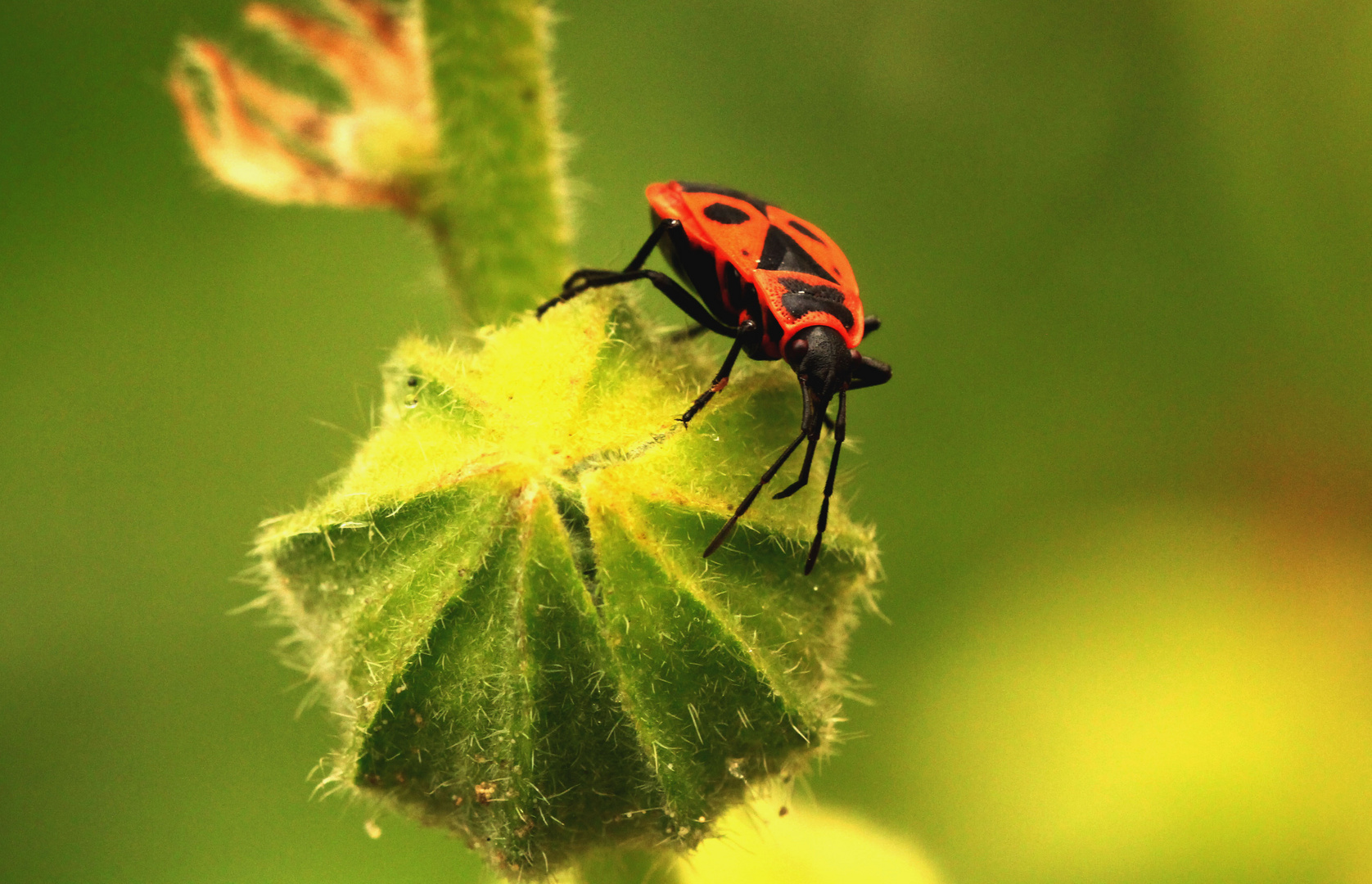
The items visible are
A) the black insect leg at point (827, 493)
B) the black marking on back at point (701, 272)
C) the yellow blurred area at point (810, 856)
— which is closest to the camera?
the black insect leg at point (827, 493)

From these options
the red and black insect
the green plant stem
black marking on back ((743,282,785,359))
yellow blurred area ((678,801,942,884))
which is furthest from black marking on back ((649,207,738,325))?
yellow blurred area ((678,801,942,884))

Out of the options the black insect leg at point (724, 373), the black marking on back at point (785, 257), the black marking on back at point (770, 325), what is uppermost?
the black marking on back at point (785, 257)

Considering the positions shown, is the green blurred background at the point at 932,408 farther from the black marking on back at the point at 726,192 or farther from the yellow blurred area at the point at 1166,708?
the black marking on back at the point at 726,192

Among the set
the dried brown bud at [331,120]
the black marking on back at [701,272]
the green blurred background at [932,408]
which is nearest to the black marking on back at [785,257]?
the black marking on back at [701,272]

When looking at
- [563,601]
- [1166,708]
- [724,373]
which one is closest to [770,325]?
[724,373]

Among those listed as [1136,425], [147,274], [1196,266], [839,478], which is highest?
[839,478]

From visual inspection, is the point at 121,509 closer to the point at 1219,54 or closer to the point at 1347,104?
the point at 1219,54

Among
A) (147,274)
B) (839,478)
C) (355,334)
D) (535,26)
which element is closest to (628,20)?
(355,334)
